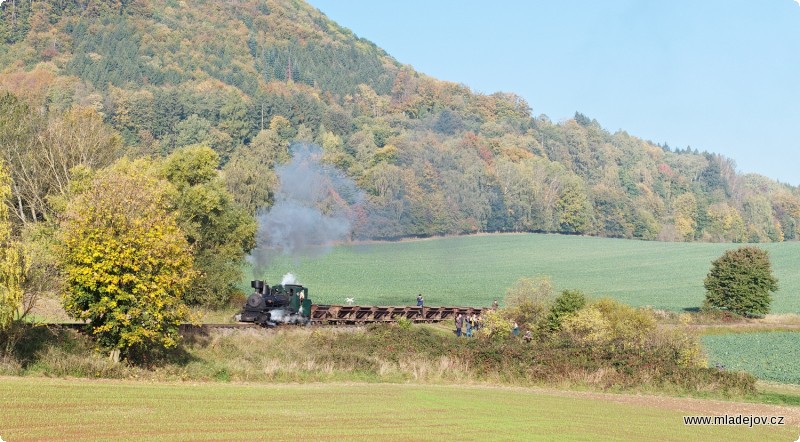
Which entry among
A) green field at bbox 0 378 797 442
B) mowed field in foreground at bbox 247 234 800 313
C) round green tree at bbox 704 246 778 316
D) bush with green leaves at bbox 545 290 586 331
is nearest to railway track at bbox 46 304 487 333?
bush with green leaves at bbox 545 290 586 331

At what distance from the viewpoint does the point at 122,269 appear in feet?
144

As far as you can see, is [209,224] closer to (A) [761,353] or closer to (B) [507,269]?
(A) [761,353]

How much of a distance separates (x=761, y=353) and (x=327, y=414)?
157 ft

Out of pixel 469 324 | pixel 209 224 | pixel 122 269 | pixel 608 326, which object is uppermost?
pixel 209 224

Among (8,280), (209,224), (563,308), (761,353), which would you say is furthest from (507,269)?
(8,280)

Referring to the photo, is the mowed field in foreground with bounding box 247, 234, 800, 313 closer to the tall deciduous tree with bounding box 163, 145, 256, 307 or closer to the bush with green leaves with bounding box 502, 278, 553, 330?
the tall deciduous tree with bounding box 163, 145, 256, 307

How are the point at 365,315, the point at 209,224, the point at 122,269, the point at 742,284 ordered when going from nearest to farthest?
the point at 122,269, the point at 365,315, the point at 209,224, the point at 742,284

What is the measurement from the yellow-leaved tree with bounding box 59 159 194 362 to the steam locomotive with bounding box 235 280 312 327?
35.7ft

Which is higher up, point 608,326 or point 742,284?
point 742,284

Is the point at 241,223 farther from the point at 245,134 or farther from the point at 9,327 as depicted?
the point at 245,134

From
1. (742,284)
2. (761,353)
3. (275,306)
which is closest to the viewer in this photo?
(275,306)

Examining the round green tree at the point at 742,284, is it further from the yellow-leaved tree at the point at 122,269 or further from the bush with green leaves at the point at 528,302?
the yellow-leaved tree at the point at 122,269

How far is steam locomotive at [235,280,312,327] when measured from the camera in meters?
56.6

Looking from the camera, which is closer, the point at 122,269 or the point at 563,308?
the point at 122,269
